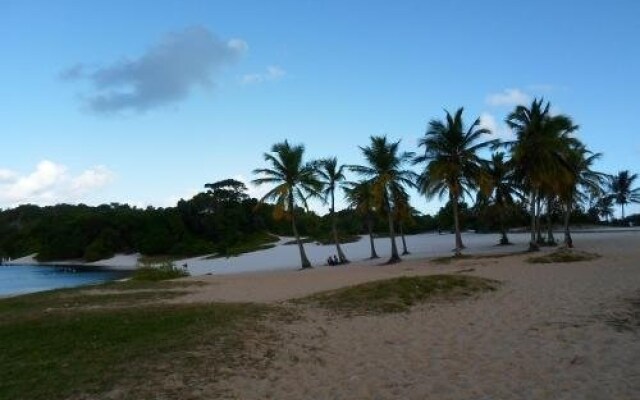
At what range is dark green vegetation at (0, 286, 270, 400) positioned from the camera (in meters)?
8.09

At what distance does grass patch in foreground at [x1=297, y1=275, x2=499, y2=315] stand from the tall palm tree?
20915 millimetres

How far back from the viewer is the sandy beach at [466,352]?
7.92m

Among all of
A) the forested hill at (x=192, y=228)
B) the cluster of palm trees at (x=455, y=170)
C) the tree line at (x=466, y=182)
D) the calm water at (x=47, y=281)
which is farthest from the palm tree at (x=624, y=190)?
the calm water at (x=47, y=281)

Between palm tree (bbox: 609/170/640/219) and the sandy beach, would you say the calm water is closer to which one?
the sandy beach

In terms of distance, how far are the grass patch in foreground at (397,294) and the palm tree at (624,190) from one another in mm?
69685

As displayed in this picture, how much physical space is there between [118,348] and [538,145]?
3057cm

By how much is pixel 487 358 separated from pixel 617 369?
2.04m

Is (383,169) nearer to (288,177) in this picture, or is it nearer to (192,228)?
(288,177)

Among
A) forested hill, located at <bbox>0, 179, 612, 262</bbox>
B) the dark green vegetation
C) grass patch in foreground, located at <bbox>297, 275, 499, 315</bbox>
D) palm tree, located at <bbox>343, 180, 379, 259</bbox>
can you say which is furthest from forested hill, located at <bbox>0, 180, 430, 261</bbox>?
the dark green vegetation

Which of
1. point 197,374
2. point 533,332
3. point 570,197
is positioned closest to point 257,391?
point 197,374

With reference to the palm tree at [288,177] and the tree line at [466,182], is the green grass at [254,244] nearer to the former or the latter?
the tree line at [466,182]

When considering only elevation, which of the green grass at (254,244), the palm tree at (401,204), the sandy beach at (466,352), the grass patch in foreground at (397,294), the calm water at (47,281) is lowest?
the calm water at (47,281)

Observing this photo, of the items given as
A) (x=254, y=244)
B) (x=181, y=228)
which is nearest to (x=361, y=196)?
(x=254, y=244)

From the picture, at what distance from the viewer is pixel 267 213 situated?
107500 millimetres
